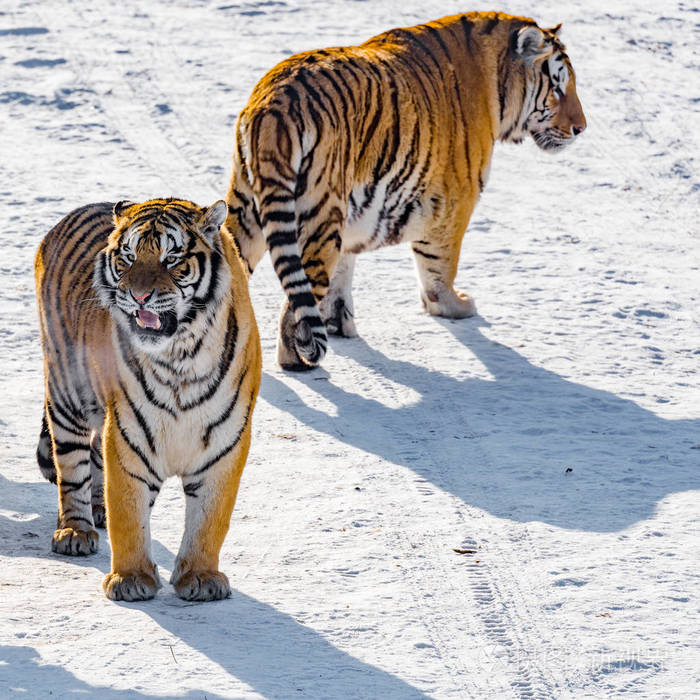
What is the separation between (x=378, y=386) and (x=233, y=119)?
4.06m

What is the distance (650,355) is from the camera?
21.2ft

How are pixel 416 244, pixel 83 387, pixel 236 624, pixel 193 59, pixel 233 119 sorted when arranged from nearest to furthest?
pixel 236 624 < pixel 83 387 < pixel 416 244 < pixel 233 119 < pixel 193 59

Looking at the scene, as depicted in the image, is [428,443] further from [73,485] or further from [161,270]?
[161,270]

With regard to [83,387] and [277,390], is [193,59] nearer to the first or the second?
[277,390]

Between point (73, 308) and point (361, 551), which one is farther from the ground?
point (73, 308)

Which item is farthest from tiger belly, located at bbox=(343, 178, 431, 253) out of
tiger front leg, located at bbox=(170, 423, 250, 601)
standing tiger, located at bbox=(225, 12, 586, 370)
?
tiger front leg, located at bbox=(170, 423, 250, 601)

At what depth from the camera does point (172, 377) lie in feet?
13.2

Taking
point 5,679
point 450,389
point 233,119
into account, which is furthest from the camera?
point 233,119

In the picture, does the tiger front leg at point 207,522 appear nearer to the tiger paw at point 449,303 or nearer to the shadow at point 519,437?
the shadow at point 519,437

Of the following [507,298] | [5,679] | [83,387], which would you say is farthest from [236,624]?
[507,298]

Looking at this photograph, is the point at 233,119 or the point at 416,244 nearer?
the point at 416,244

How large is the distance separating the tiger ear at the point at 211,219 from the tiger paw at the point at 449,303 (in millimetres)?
2937

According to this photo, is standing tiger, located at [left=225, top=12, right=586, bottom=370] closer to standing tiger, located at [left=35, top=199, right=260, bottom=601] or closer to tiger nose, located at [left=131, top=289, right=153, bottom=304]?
standing tiger, located at [left=35, top=199, right=260, bottom=601]

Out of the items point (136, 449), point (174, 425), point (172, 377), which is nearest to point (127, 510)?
point (136, 449)
